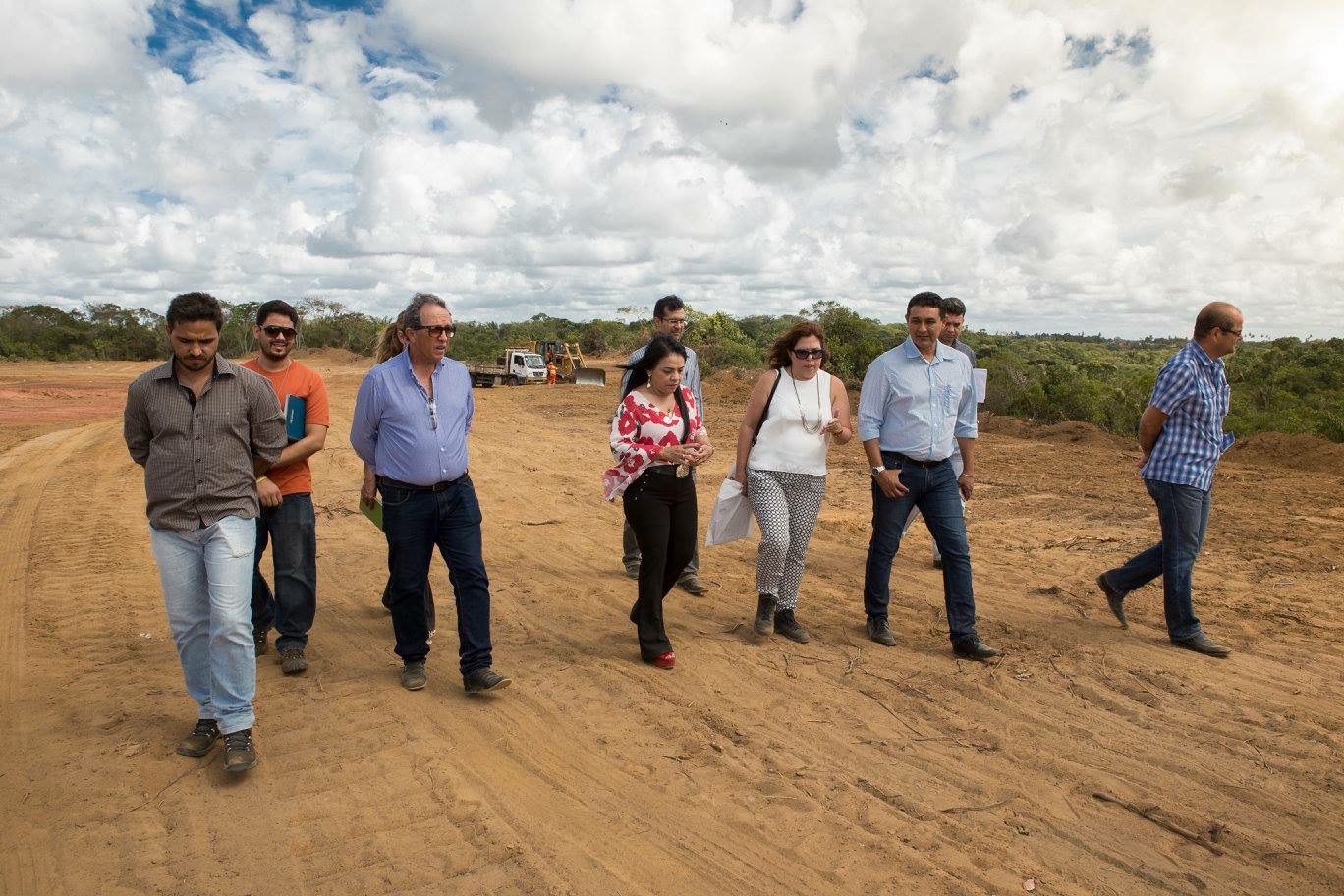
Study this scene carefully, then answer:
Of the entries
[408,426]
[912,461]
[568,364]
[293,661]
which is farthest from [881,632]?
[568,364]

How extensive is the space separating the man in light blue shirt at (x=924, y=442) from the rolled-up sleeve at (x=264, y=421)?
3087 mm

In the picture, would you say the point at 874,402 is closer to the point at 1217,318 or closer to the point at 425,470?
the point at 1217,318

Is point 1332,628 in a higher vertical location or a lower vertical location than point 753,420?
lower

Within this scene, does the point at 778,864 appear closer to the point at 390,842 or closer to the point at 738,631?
the point at 390,842

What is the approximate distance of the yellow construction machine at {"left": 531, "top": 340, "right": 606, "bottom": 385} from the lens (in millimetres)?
33375

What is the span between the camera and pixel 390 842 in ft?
11.0

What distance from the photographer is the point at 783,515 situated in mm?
5379

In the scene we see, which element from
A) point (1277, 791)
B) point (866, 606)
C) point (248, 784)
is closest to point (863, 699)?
point (866, 606)

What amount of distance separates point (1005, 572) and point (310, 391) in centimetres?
530

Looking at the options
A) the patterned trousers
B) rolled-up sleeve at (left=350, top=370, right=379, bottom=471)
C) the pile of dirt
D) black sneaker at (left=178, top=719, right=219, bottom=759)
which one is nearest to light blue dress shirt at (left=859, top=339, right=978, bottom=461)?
the patterned trousers

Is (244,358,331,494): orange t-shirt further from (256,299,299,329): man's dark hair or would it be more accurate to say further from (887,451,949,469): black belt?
(887,451,949,469): black belt

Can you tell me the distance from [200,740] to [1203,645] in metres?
5.38

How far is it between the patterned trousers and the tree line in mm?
12060

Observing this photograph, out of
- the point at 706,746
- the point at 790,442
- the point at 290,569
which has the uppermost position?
the point at 790,442
